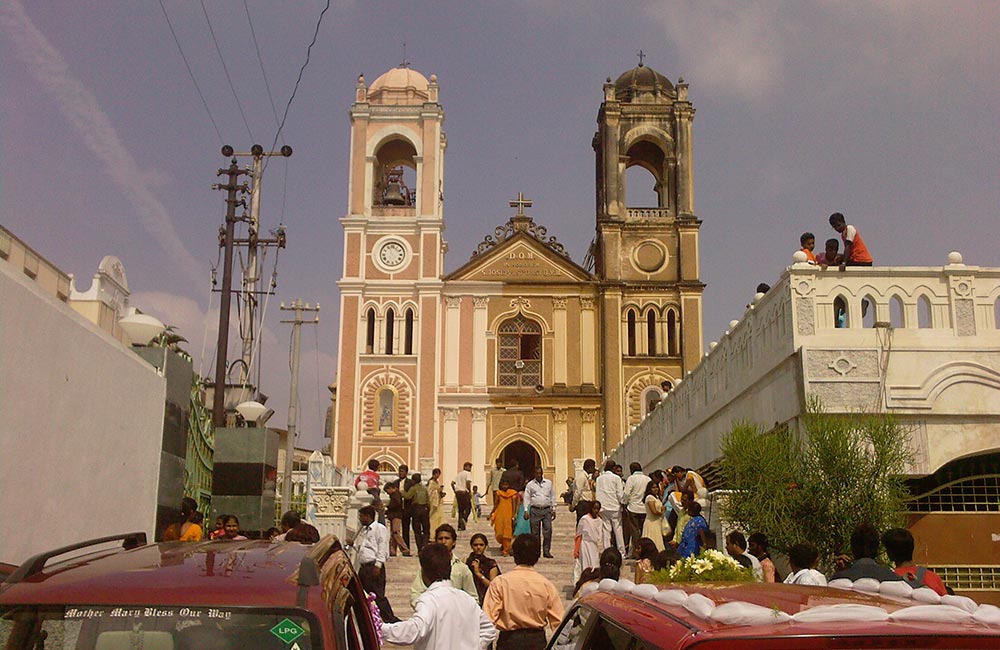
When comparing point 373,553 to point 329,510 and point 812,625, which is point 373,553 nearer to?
point 329,510

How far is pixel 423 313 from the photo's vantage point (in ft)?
122

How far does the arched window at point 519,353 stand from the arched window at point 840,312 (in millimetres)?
25890

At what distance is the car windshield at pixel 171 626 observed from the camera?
9.59 ft

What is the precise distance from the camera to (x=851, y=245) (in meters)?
11.9

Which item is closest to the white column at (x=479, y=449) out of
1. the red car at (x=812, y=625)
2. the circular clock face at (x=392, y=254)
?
the circular clock face at (x=392, y=254)

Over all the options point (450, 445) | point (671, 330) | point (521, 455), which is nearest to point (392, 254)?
point (450, 445)

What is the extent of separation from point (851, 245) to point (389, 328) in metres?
26.6

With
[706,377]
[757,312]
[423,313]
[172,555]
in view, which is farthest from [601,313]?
[172,555]

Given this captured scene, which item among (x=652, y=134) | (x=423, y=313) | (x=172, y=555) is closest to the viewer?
(x=172, y=555)

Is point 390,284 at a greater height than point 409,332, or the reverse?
point 390,284

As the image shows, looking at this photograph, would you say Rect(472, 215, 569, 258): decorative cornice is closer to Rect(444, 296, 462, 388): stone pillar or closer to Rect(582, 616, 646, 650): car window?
Rect(444, 296, 462, 388): stone pillar

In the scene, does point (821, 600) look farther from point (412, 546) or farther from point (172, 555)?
point (412, 546)

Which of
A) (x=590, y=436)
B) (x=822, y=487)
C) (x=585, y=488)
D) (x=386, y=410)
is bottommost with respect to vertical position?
(x=822, y=487)

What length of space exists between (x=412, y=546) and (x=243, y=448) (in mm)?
5964
